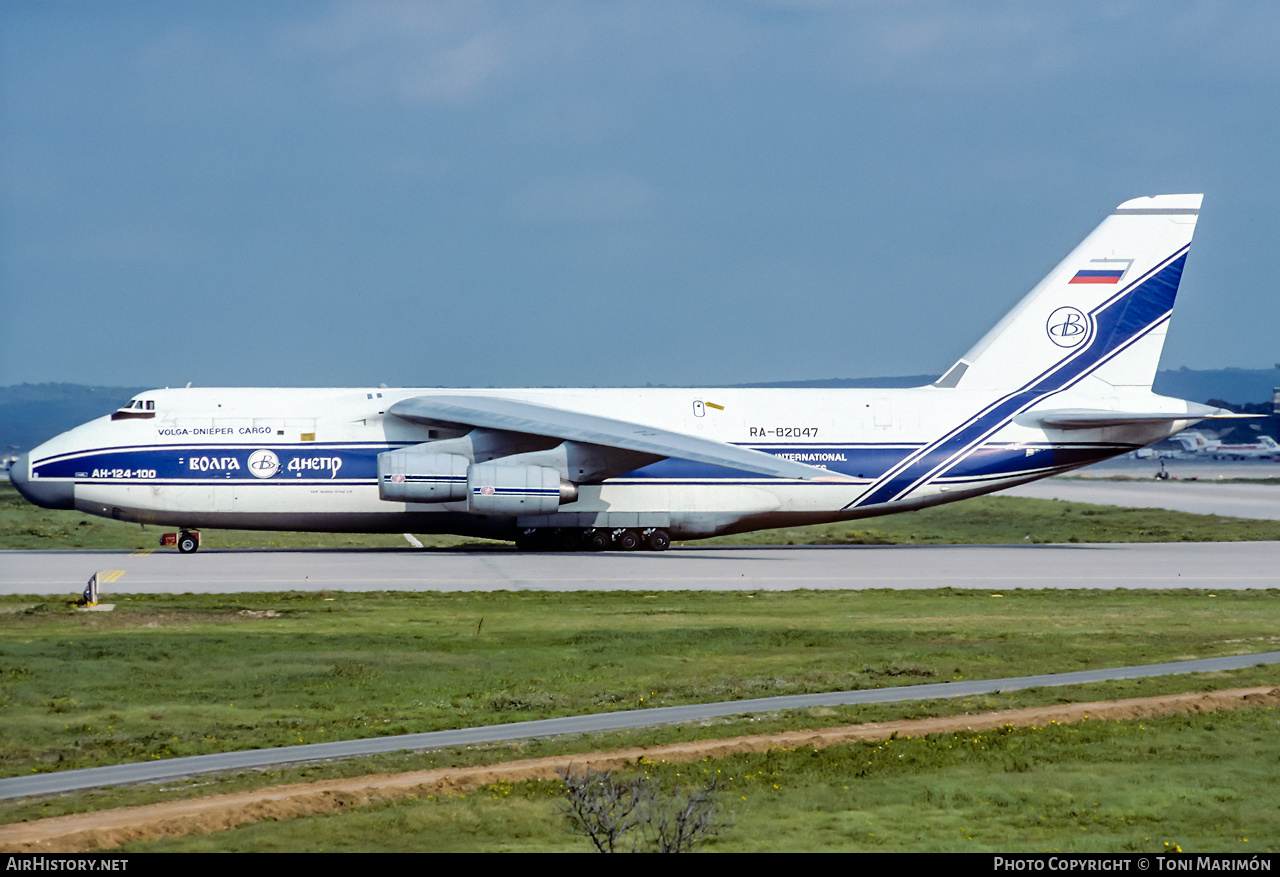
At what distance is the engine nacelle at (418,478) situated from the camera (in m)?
33.5

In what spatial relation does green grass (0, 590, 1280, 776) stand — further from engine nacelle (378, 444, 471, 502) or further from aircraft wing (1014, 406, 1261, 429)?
aircraft wing (1014, 406, 1261, 429)

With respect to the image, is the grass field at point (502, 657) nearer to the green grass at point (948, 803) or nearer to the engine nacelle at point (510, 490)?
the green grass at point (948, 803)

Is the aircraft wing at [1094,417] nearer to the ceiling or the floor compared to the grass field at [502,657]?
nearer to the ceiling

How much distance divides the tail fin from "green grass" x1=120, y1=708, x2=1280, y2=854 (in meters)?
24.8

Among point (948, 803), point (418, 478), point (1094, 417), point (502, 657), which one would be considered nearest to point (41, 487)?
point (418, 478)

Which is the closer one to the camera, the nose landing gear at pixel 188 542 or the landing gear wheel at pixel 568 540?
the nose landing gear at pixel 188 542

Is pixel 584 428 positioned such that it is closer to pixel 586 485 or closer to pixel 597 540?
pixel 586 485

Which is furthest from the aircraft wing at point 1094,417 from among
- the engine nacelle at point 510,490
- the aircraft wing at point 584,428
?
the engine nacelle at point 510,490

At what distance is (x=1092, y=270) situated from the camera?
3853 cm

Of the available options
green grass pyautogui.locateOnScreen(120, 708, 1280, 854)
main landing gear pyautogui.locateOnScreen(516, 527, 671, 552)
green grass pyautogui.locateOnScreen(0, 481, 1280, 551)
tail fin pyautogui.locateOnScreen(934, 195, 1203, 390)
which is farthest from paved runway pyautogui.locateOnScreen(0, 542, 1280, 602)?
green grass pyautogui.locateOnScreen(120, 708, 1280, 854)

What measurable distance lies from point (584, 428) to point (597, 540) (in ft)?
14.4

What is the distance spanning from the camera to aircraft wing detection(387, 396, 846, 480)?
102ft

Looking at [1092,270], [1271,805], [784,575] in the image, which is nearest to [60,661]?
[1271,805]

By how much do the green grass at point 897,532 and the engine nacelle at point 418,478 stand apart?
608cm
